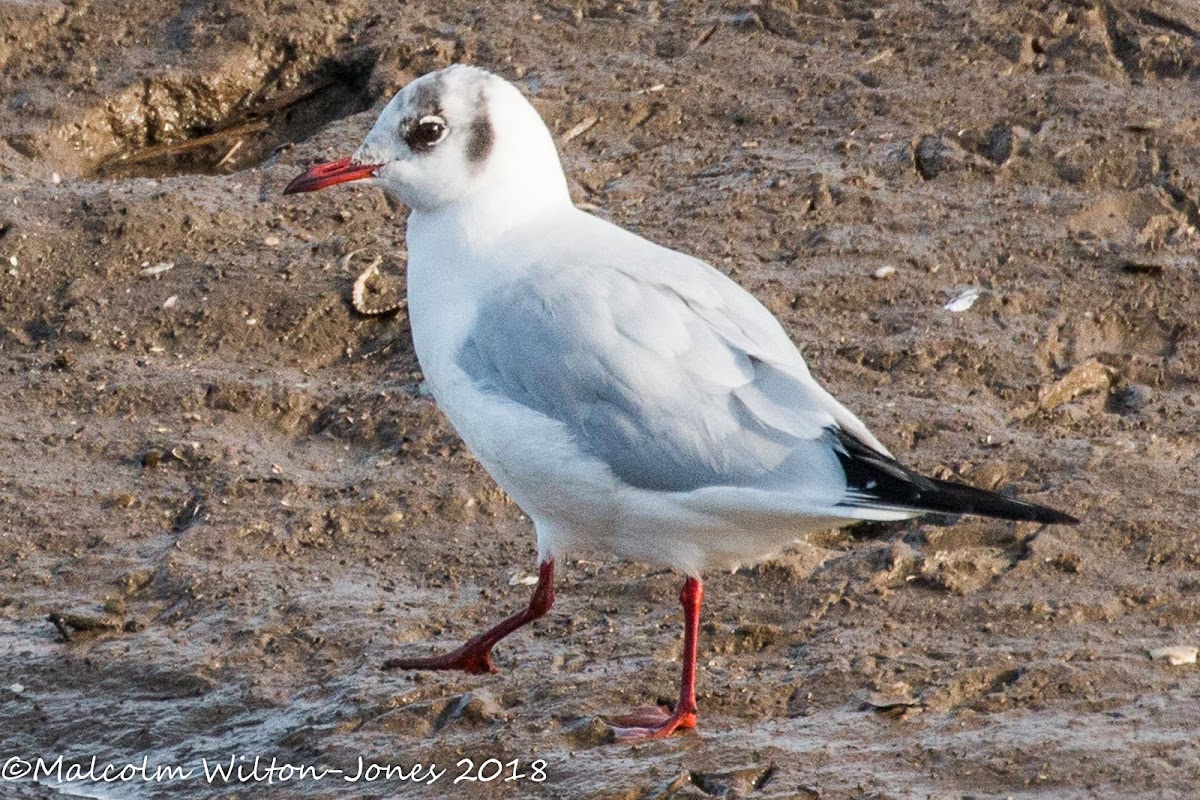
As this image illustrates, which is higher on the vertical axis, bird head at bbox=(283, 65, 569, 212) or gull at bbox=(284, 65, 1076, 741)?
bird head at bbox=(283, 65, 569, 212)

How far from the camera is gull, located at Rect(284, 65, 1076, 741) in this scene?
4602 mm

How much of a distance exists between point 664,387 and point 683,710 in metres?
0.86

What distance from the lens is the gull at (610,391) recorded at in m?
4.60

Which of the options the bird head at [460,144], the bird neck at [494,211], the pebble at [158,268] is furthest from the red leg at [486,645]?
the pebble at [158,268]

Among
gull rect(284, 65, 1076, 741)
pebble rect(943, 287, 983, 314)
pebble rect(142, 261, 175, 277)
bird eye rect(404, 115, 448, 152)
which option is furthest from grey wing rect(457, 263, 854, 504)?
pebble rect(142, 261, 175, 277)

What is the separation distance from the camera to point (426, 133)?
5.21 metres

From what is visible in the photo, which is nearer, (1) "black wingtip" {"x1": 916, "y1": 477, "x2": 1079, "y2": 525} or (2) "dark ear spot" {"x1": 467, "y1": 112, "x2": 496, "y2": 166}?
(1) "black wingtip" {"x1": 916, "y1": 477, "x2": 1079, "y2": 525}

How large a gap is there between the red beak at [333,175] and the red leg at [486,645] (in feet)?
4.04

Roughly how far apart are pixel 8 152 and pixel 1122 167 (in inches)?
184

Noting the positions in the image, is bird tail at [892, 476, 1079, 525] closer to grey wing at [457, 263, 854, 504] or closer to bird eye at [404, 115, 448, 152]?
grey wing at [457, 263, 854, 504]

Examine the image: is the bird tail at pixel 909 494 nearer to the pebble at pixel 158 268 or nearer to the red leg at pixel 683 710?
the red leg at pixel 683 710

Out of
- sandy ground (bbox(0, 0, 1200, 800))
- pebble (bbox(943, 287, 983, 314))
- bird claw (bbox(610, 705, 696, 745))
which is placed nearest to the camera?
bird claw (bbox(610, 705, 696, 745))

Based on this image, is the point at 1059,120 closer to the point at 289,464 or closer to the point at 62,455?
the point at 289,464

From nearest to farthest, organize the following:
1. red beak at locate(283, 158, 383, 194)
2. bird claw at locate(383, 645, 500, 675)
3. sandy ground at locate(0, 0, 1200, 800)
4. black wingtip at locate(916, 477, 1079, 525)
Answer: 1. black wingtip at locate(916, 477, 1079, 525)
2. sandy ground at locate(0, 0, 1200, 800)
3. bird claw at locate(383, 645, 500, 675)
4. red beak at locate(283, 158, 383, 194)
